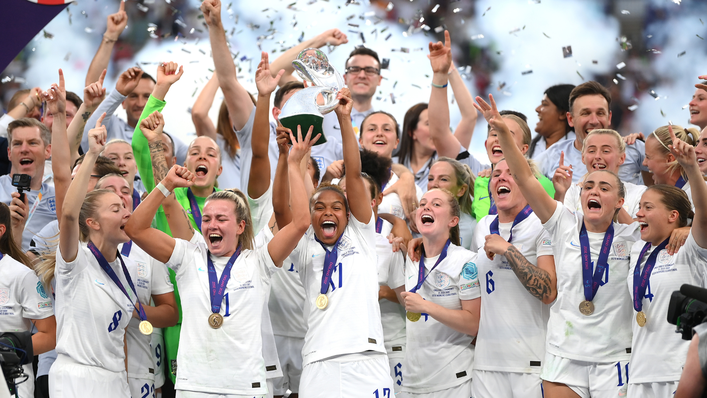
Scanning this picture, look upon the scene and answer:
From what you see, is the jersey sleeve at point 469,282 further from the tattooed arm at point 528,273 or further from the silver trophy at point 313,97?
the silver trophy at point 313,97

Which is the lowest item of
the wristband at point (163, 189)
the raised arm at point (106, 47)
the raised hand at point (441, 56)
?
the wristband at point (163, 189)

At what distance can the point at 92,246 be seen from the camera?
15.3ft

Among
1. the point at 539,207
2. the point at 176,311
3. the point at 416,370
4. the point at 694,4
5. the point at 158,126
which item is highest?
the point at 694,4

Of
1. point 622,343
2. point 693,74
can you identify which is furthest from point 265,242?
point 693,74

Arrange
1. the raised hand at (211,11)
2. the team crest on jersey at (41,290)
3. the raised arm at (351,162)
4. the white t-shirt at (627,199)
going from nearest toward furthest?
the raised arm at (351,162)
the team crest on jersey at (41,290)
the white t-shirt at (627,199)
the raised hand at (211,11)

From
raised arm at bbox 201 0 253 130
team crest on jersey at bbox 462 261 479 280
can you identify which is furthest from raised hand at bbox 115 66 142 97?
team crest on jersey at bbox 462 261 479 280

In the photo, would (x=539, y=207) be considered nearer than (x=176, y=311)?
Yes

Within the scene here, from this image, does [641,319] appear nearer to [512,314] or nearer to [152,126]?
[512,314]

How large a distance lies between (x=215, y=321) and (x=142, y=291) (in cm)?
81

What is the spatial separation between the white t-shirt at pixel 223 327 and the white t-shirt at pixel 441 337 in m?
1.03

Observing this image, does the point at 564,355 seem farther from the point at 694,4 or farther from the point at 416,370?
the point at 694,4

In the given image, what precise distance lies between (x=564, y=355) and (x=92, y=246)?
2.95 meters

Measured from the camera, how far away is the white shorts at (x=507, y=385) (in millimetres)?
4586

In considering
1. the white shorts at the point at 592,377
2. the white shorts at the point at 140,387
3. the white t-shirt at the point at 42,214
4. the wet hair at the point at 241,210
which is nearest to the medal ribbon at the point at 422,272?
the white shorts at the point at 592,377
